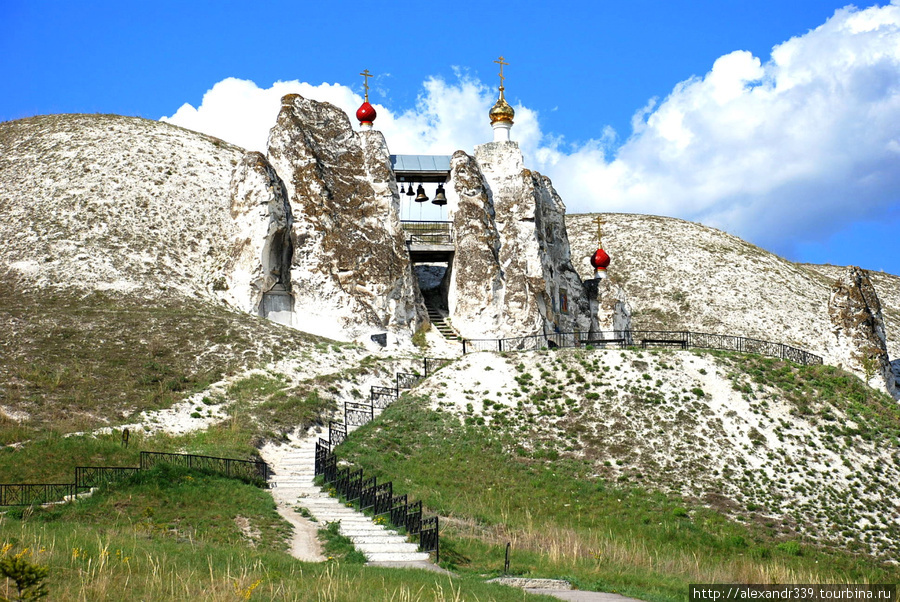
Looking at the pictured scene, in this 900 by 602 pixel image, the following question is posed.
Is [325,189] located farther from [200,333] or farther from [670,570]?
[670,570]

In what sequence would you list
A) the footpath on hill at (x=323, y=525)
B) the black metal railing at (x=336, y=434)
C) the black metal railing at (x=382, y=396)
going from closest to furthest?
the footpath on hill at (x=323, y=525) → the black metal railing at (x=336, y=434) → the black metal railing at (x=382, y=396)

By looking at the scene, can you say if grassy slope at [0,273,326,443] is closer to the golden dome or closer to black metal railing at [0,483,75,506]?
black metal railing at [0,483,75,506]

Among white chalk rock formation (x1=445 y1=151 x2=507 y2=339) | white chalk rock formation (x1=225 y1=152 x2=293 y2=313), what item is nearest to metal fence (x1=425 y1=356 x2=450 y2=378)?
white chalk rock formation (x1=445 y1=151 x2=507 y2=339)

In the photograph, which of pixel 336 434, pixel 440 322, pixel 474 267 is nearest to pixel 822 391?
pixel 474 267

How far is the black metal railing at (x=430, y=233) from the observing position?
50219mm

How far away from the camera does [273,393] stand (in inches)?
1496

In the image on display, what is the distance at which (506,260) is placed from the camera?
163ft

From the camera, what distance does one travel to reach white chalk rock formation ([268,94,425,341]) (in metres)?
47.2

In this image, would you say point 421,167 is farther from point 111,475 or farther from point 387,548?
point 387,548

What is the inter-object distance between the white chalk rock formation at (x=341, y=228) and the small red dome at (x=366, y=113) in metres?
0.96

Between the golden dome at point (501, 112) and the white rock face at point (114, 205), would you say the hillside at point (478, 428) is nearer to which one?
the white rock face at point (114, 205)

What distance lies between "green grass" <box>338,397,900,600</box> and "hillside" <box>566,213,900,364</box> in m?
32.3

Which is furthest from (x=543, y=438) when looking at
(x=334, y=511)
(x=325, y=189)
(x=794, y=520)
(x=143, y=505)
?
(x=325, y=189)

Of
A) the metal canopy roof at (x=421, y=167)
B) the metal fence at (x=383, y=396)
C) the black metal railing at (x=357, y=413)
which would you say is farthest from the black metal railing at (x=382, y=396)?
the metal canopy roof at (x=421, y=167)
